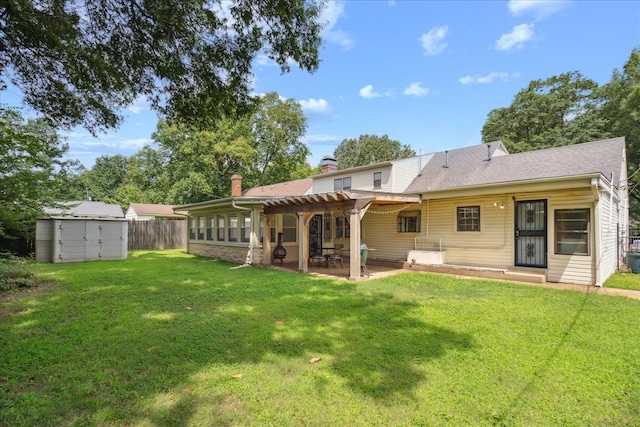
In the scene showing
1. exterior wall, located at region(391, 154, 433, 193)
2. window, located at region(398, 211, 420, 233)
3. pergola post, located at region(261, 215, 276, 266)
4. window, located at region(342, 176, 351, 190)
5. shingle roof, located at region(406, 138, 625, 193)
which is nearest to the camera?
shingle roof, located at region(406, 138, 625, 193)

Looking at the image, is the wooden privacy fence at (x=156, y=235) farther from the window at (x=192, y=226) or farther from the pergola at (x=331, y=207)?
the pergola at (x=331, y=207)

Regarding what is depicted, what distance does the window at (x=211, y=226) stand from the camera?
14.9m

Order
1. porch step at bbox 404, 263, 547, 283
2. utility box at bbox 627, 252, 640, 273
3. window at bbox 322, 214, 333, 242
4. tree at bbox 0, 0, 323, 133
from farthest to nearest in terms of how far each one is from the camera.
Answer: window at bbox 322, 214, 333, 242 → utility box at bbox 627, 252, 640, 273 → porch step at bbox 404, 263, 547, 283 → tree at bbox 0, 0, 323, 133

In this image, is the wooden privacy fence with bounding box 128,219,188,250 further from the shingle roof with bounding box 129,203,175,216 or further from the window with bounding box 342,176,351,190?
the window with bounding box 342,176,351,190

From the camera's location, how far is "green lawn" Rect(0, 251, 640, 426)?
2617 millimetres

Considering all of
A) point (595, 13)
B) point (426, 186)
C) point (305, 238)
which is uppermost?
point (595, 13)

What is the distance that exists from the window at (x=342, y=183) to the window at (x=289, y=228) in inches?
164

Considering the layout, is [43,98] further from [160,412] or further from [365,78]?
[365,78]

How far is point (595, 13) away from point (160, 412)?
484 inches

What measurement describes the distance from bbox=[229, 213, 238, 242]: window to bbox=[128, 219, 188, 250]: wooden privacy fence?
27.5 ft

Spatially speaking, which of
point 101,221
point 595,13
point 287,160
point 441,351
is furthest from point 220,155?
point 441,351

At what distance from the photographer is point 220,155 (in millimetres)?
29453

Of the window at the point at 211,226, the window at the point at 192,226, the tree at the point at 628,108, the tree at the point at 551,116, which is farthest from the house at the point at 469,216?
the tree at the point at 551,116

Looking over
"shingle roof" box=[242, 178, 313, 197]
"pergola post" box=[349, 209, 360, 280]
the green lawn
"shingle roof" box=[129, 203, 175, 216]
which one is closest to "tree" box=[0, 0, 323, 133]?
the green lawn
